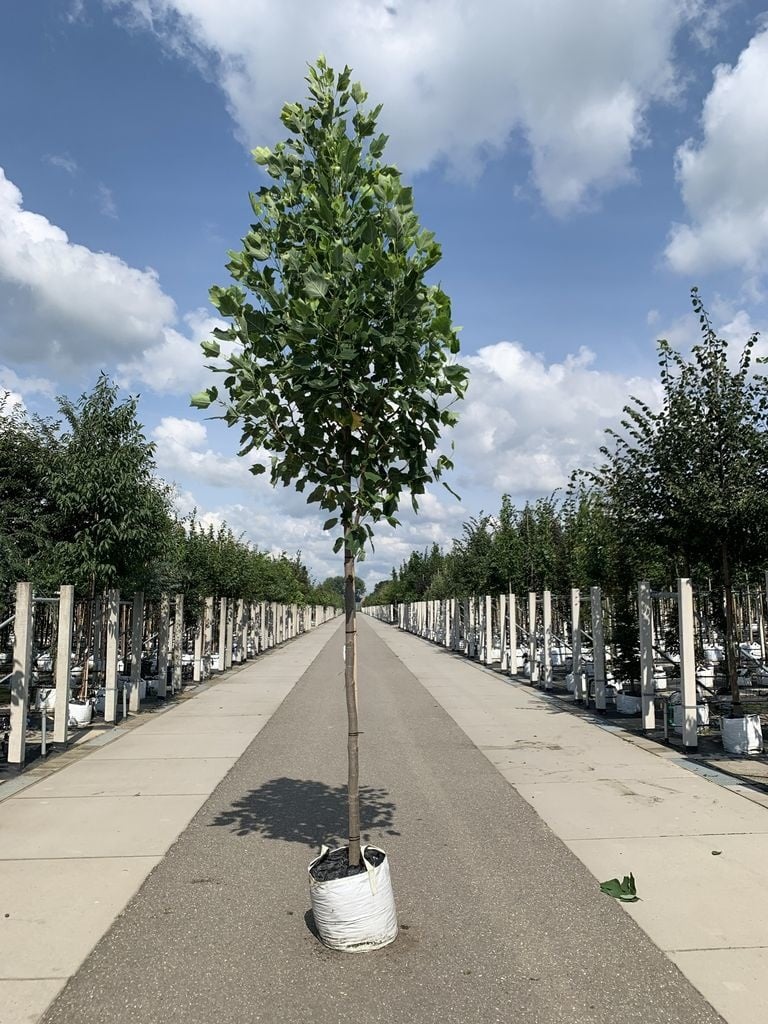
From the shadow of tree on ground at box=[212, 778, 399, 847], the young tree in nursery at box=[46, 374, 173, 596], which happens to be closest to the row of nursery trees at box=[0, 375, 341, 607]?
the young tree in nursery at box=[46, 374, 173, 596]

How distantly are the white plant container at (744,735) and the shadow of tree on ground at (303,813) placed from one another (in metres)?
4.97

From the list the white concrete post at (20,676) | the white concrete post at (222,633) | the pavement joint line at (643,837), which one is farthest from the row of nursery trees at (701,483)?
the white concrete post at (222,633)

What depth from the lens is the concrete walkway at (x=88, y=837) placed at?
4.22 m

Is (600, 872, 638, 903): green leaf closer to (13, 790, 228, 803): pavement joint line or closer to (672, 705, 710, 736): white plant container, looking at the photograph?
(13, 790, 228, 803): pavement joint line

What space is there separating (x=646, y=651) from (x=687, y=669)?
1.20m

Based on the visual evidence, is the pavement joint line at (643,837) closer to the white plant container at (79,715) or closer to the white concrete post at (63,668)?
the white concrete post at (63,668)

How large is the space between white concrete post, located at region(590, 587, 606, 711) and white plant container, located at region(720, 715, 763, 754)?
4.14 meters

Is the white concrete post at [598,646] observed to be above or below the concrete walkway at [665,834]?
above

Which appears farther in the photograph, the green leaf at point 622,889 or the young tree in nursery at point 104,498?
the young tree in nursery at point 104,498

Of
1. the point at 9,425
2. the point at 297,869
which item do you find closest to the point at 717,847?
the point at 297,869

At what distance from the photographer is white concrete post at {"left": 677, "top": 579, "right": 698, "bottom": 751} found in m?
10.4

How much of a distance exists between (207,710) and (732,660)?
9561mm

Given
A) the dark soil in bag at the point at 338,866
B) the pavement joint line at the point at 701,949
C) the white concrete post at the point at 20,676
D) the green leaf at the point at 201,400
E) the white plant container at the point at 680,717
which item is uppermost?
the green leaf at the point at 201,400

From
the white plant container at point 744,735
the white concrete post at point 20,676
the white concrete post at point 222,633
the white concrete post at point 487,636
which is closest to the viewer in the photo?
the white concrete post at point 20,676
